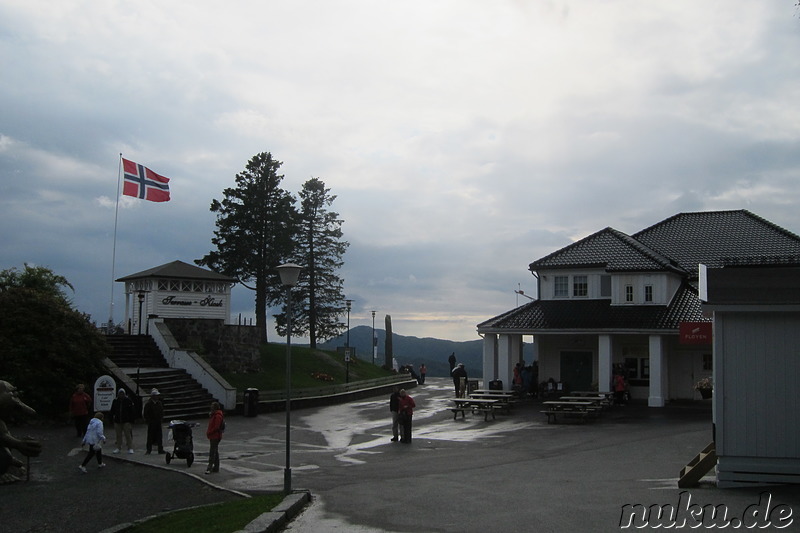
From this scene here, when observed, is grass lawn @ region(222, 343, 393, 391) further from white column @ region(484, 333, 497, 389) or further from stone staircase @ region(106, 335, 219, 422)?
white column @ region(484, 333, 497, 389)

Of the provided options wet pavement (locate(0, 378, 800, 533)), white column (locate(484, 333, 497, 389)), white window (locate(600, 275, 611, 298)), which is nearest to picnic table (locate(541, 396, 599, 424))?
wet pavement (locate(0, 378, 800, 533))

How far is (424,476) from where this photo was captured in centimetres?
1620

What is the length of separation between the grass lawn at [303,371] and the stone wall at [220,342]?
645 millimetres

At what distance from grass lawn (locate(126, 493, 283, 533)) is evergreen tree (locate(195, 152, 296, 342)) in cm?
3632

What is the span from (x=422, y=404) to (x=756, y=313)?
24.3 metres

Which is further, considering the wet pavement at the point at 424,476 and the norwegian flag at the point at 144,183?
the norwegian flag at the point at 144,183

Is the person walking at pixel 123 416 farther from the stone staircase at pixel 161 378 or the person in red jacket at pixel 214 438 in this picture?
the stone staircase at pixel 161 378

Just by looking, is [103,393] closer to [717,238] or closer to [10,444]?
[10,444]

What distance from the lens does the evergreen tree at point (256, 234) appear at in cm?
4912

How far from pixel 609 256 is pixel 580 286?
6.13ft

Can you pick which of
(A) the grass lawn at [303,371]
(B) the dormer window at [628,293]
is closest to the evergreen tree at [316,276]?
(A) the grass lawn at [303,371]

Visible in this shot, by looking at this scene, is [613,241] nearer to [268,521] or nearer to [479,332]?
[479,332]

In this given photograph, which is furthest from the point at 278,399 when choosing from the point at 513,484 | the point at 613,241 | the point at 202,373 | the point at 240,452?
the point at 513,484

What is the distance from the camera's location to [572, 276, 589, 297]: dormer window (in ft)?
117
